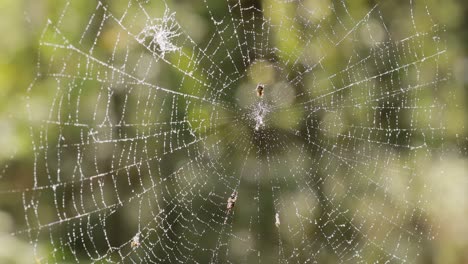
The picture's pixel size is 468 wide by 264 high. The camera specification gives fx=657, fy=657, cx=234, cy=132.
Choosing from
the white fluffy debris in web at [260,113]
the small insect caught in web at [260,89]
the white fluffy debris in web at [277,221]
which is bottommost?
the white fluffy debris in web at [277,221]

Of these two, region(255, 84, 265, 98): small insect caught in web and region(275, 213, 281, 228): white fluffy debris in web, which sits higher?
region(255, 84, 265, 98): small insect caught in web

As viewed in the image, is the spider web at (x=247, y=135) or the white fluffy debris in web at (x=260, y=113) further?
the white fluffy debris in web at (x=260, y=113)

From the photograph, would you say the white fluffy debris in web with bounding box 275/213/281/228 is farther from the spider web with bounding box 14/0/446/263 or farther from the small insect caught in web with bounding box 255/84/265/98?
the small insect caught in web with bounding box 255/84/265/98

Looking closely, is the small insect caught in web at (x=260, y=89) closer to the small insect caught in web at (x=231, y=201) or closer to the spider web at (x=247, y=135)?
the spider web at (x=247, y=135)

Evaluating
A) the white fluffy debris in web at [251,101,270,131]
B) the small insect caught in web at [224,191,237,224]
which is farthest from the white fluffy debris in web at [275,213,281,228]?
the white fluffy debris in web at [251,101,270,131]

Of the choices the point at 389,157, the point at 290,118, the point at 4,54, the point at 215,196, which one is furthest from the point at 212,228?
the point at 4,54

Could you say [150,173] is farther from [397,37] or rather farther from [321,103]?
[397,37]

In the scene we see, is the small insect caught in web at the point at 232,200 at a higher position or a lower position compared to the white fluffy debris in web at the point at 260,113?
lower

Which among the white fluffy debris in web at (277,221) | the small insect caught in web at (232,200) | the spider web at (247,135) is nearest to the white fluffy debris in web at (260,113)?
the spider web at (247,135)
